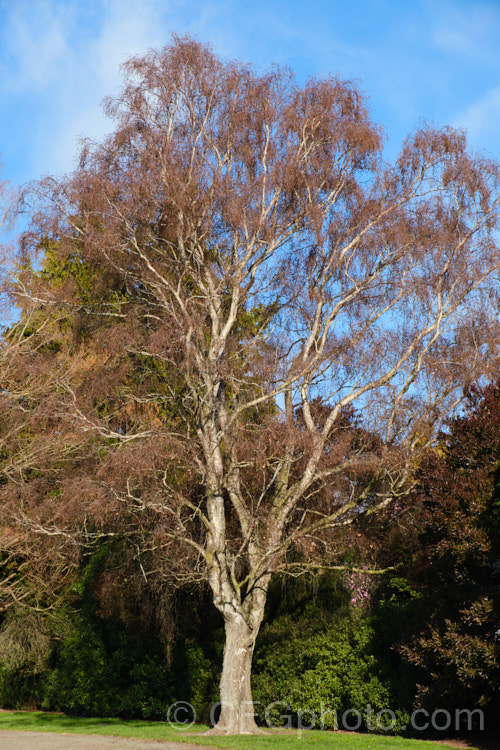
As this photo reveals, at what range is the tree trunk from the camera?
12328 millimetres

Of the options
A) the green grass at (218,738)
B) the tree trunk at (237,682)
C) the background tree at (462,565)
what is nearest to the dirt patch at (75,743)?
the green grass at (218,738)

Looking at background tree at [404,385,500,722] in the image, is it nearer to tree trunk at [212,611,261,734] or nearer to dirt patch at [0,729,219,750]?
tree trunk at [212,611,261,734]

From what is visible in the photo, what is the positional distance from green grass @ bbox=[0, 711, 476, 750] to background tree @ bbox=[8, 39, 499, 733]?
198 cm

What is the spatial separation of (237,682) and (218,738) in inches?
49.5

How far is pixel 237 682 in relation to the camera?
41.3 feet

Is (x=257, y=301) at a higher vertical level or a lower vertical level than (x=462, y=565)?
higher

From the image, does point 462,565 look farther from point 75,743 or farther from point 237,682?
point 75,743

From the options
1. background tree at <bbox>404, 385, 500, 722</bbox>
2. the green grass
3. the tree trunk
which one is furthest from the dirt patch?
background tree at <bbox>404, 385, 500, 722</bbox>

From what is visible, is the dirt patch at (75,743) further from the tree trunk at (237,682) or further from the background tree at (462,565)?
the background tree at (462,565)

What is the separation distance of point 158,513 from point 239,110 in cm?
837

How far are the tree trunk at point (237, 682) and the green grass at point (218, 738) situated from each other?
50 centimetres

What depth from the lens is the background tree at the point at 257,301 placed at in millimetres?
13586

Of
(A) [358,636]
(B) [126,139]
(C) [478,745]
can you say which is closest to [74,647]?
(A) [358,636]

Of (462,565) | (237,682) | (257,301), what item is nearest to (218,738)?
(237,682)
